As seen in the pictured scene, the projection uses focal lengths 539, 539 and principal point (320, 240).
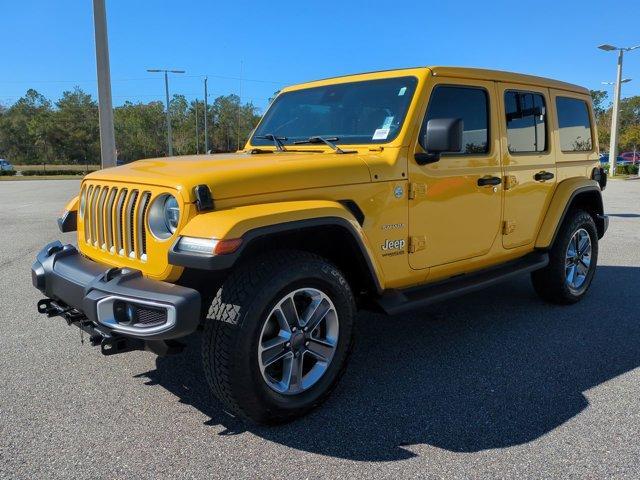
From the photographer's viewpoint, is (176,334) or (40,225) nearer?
(176,334)

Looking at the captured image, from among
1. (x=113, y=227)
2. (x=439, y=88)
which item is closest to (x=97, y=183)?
(x=113, y=227)

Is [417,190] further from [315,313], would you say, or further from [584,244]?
[584,244]

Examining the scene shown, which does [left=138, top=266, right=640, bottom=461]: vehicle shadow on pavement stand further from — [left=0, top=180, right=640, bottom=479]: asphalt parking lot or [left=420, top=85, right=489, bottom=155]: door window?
[left=420, top=85, right=489, bottom=155]: door window

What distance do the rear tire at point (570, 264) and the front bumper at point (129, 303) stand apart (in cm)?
361

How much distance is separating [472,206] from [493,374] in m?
1.18

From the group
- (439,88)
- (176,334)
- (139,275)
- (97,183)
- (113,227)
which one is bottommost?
(176,334)

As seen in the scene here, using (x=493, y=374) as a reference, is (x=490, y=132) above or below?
above

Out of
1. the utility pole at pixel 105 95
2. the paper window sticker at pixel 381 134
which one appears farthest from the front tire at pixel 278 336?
the utility pole at pixel 105 95

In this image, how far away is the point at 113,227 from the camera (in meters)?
3.09

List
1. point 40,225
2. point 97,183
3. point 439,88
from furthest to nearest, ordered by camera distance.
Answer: point 40,225 → point 439,88 → point 97,183

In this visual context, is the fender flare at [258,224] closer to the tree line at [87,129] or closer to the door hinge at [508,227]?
the door hinge at [508,227]

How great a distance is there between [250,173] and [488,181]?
6.57 feet

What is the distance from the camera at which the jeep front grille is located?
9.45ft

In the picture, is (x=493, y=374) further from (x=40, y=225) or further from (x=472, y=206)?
(x=40, y=225)
